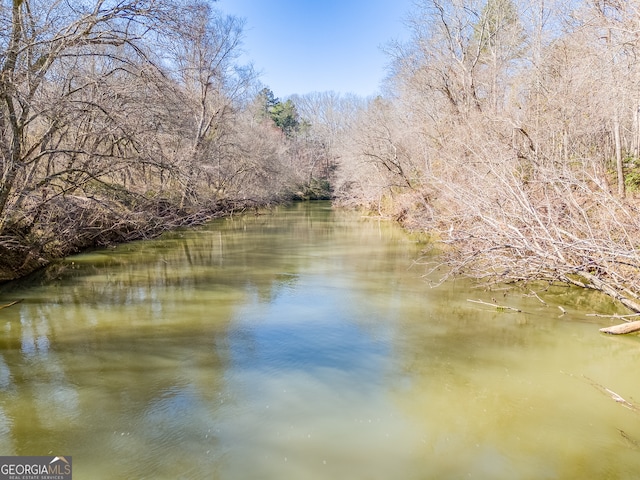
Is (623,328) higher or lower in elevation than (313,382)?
higher

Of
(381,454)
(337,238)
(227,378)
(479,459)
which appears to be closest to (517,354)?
(479,459)

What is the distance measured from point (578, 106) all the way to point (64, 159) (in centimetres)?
1435

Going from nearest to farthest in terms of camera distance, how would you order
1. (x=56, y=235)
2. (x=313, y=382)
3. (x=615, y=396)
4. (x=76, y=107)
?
(x=615, y=396) < (x=313, y=382) < (x=76, y=107) < (x=56, y=235)

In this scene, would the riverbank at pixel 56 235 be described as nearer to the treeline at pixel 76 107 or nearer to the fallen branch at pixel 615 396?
the treeline at pixel 76 107

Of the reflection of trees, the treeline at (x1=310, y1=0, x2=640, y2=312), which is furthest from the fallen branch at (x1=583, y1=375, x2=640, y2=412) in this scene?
the reflection of trees

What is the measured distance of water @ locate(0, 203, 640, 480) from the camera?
3.89 meters

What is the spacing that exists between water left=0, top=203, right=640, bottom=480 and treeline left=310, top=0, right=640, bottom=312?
128 cm

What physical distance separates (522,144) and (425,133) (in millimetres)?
7358

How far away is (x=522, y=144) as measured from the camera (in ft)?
37.7

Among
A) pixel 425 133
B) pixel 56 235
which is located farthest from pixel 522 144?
Result: pixel 56 235

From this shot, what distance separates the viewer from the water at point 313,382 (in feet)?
12.8

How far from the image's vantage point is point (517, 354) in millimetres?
6145

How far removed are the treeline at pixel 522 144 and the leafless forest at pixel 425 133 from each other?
0.24 ft

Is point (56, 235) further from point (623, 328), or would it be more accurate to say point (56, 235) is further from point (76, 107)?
point (623, 328)
